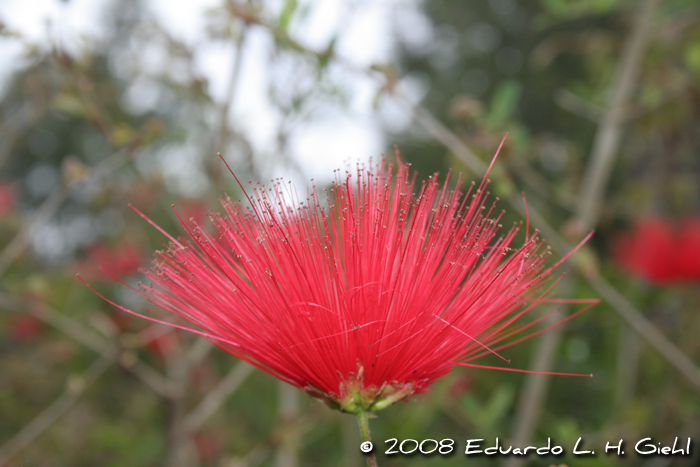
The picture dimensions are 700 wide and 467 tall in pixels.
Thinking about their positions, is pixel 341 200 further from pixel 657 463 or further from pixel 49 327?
pixel 49 327

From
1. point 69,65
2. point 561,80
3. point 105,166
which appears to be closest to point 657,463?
point 105,166

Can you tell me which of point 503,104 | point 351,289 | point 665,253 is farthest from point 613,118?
point 351,289

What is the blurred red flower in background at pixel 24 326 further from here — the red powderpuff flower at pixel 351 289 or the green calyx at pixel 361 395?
the green calyx at pixel 361 395

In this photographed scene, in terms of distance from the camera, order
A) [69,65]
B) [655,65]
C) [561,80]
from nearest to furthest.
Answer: [69,65] → [655,65] → [561,80]

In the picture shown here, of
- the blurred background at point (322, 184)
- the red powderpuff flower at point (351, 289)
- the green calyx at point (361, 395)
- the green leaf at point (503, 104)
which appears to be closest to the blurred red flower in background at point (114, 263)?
the blurred background at point (322, 184)

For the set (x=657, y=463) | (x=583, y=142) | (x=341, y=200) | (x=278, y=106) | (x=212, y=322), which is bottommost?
(x=657, y=463)
